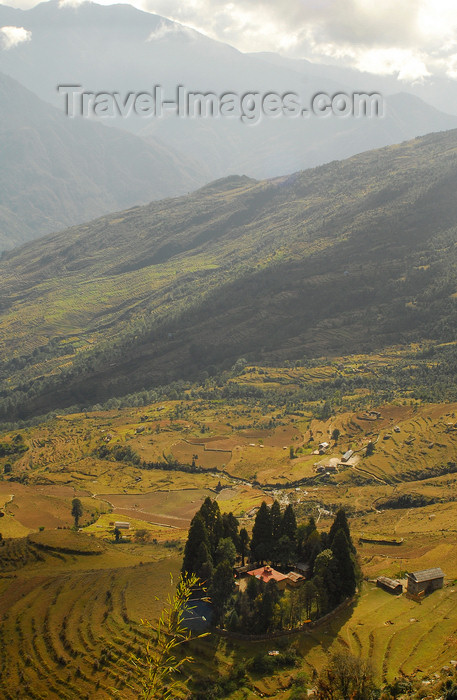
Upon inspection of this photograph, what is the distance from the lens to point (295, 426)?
370 feet

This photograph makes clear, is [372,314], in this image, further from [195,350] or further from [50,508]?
[50,508]

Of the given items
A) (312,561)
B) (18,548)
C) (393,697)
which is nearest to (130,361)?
(18,548)

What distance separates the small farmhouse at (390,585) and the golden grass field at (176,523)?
75 cm

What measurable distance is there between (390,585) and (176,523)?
36.3 metres

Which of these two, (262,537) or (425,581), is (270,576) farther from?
(425,581)

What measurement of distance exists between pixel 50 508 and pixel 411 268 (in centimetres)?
14843

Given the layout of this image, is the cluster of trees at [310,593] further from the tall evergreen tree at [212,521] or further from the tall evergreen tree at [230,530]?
the tall evergreen tree at [212,521]

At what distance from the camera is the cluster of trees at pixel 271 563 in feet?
139

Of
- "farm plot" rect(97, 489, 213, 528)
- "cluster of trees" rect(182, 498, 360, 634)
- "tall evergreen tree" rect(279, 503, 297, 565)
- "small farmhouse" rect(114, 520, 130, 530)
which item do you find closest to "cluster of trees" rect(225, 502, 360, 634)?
"cluster of trees" rect(182, 498, 360, 634)

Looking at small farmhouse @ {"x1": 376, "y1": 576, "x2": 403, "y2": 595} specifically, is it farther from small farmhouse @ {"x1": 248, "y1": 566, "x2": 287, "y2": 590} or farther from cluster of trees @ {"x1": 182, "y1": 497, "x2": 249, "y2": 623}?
cluster of trees @ {"x1": 182, "y1": 497, "x2": 249, "y2": 623}

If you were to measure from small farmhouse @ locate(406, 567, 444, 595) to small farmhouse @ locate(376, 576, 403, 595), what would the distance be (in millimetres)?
702

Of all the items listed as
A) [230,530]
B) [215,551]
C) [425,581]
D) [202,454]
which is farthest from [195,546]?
[202,454]

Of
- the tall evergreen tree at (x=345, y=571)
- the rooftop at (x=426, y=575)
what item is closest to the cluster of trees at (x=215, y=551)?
the tall evergreen tree at (x=345, y=571)

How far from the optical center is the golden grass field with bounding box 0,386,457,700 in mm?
38844
